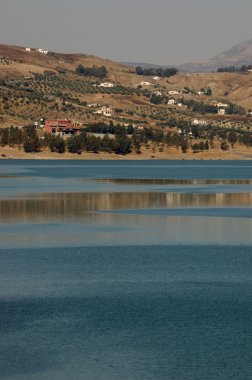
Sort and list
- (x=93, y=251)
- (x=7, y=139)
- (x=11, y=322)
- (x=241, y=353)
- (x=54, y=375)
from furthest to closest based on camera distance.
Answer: (x=7, y=139) → (x=93, y=251) → (x=11, y=322) → (x=241, y=353) → (x=54, y=375)

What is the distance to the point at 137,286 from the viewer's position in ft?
115

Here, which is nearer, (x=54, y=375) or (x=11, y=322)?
(x=54, y=375)

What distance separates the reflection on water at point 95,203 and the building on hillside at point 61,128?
339ft

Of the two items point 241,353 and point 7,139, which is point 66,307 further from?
point 7,139

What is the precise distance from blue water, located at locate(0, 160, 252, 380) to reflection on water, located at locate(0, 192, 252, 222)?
0.55 metres

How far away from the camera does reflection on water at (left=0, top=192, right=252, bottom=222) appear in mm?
63312

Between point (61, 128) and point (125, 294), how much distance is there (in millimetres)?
156736

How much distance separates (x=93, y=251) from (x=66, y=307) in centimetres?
1368

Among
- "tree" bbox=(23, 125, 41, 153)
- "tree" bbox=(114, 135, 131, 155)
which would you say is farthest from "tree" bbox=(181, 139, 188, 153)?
"tree" bbox=(23, 125, 41, 153)

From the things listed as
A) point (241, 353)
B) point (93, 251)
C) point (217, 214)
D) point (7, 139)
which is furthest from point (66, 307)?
point (7, 139)

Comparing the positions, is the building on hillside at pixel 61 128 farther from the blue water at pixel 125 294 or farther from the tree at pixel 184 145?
the blue water at pixel 125 294

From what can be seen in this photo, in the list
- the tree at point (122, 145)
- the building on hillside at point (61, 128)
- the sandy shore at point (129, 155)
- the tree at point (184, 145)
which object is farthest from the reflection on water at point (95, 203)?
the building on hillside at point (61, 128)

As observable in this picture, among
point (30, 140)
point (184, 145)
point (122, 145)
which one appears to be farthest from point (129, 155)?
point (30, 140)

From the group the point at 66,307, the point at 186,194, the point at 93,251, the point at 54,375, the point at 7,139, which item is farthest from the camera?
the point at 7,139
